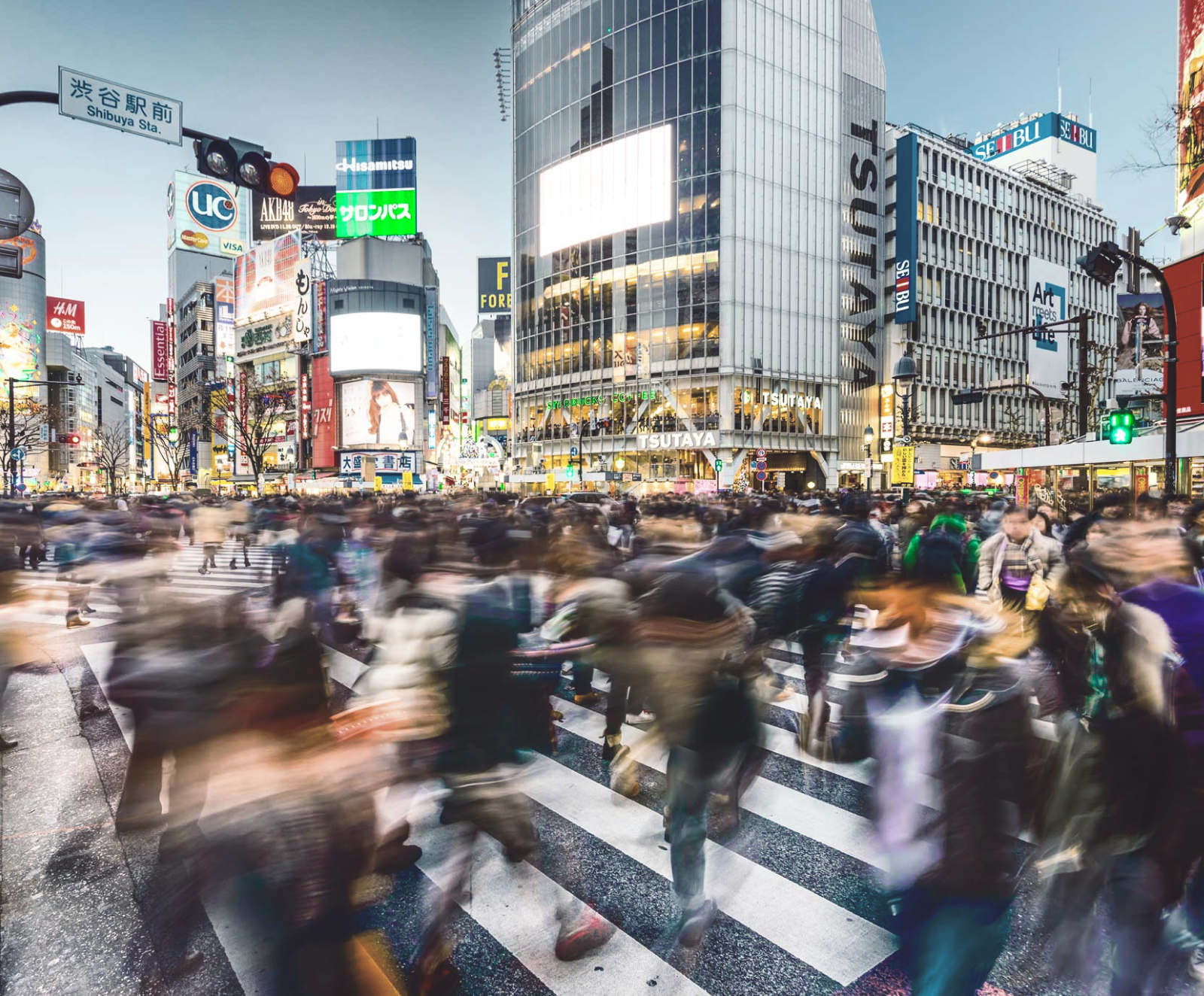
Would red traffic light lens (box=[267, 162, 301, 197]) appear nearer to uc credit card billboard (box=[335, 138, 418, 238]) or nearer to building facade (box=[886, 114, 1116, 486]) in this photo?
building facade (box=[886, 114, 1116, 486])

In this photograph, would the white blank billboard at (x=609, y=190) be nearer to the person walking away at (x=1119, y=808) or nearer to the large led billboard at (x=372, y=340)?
the large led billboard at (x=372, y=340)

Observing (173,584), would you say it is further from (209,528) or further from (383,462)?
(383,462)

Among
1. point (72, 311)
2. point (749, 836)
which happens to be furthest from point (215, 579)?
point (72, 311)

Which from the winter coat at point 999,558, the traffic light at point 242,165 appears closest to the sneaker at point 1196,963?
the winter coat at point 999,558

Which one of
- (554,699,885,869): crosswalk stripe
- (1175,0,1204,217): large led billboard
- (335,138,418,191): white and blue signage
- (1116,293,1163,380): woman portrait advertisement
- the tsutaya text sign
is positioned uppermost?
(335,138,418,191): white and blue signage

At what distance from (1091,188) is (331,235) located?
112033 millimetres

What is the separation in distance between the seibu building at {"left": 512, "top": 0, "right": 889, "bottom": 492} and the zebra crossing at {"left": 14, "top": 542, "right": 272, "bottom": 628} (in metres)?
33.7

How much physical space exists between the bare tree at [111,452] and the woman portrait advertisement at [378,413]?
2109 cm

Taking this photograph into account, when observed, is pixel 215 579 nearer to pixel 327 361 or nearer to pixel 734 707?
pixel 734 707

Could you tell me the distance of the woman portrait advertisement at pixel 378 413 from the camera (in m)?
66.8

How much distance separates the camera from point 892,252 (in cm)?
6319

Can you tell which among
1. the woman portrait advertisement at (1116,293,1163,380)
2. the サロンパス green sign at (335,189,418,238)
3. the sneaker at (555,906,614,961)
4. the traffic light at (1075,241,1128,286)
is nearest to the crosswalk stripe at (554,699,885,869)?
the sneaker at (555,906,614,961)

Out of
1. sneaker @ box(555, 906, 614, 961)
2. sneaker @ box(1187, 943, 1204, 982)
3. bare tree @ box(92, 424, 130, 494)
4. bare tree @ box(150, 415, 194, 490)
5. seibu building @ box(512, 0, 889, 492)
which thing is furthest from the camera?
bare tree @ box(92, 424, 130, 494)

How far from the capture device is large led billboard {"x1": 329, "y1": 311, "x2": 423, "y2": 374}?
65875 millimetres
